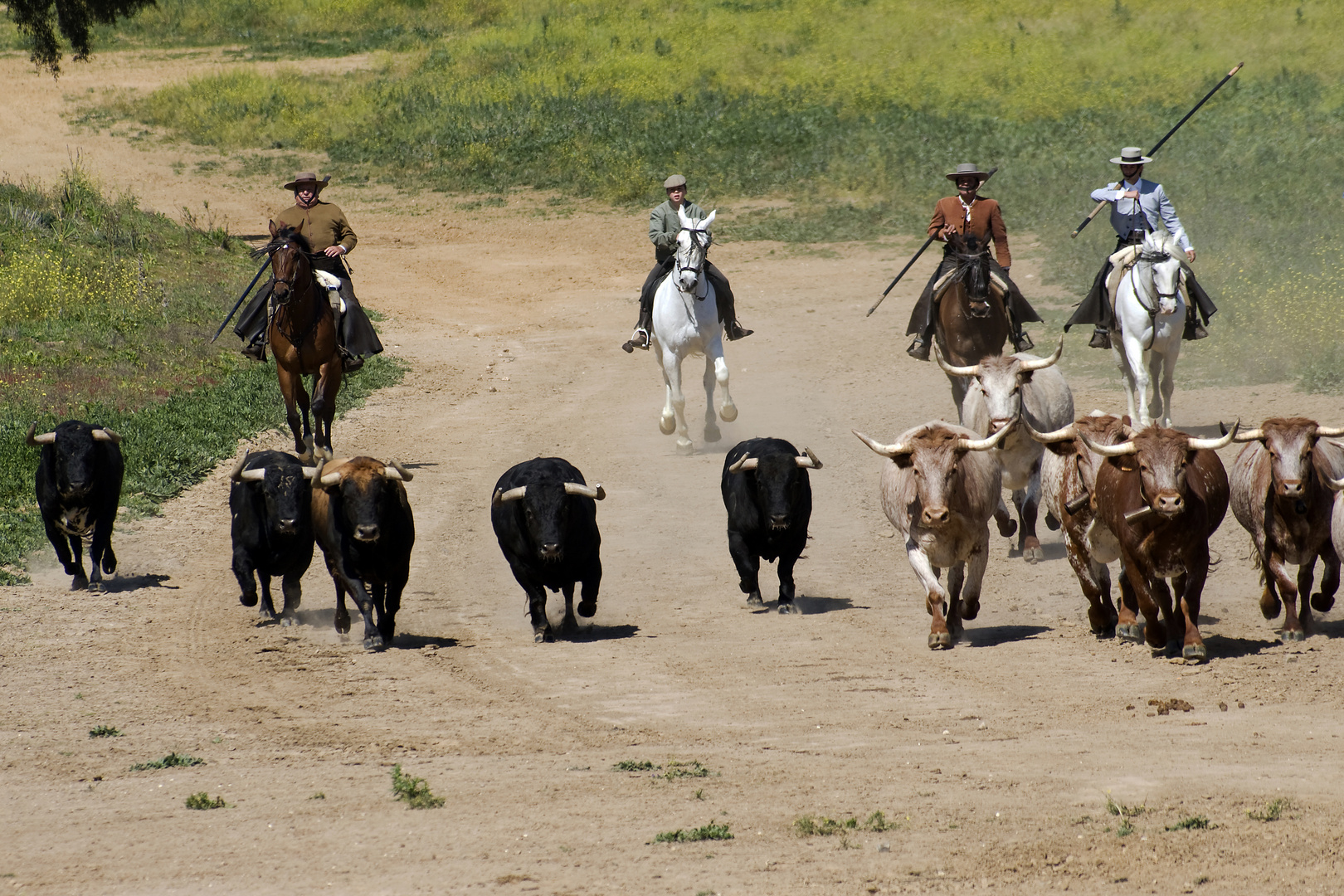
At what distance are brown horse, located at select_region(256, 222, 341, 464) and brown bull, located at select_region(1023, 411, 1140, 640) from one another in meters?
7.87

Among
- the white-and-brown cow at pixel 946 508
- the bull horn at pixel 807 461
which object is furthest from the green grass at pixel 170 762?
the bull horn at pixel 807 461

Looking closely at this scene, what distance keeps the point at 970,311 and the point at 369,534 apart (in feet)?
23.4

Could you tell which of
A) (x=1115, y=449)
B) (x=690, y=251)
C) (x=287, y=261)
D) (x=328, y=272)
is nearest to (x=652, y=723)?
(x=1115, y=449)

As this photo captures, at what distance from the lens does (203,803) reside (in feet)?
24.7

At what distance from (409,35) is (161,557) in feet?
119

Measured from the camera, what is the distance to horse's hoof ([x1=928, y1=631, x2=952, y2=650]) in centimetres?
1025

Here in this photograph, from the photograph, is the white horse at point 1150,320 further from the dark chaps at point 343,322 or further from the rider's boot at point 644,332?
the dark chaps at point 343,322

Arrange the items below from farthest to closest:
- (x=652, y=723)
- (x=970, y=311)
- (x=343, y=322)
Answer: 1. (x=343, y=322)
2. (x=970, y=311)
3. (x=652, y=723)

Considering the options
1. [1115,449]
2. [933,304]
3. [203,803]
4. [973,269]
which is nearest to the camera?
[203,803]

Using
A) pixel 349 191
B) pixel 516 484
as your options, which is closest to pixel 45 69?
pixel 349 191

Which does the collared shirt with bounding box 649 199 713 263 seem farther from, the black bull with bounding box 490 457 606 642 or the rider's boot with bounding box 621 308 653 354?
the black bull with bounding box 490 457 606 642

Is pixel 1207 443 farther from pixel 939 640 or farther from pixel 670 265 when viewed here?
pixel 670 265

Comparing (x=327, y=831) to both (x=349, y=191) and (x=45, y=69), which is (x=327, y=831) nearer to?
(x=349, y=191)

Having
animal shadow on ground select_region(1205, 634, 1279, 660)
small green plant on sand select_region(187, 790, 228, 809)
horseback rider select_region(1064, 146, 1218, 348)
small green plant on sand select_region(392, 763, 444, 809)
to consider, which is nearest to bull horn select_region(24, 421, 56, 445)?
small green plant on sand select_region(187, 790, 228, 809)
